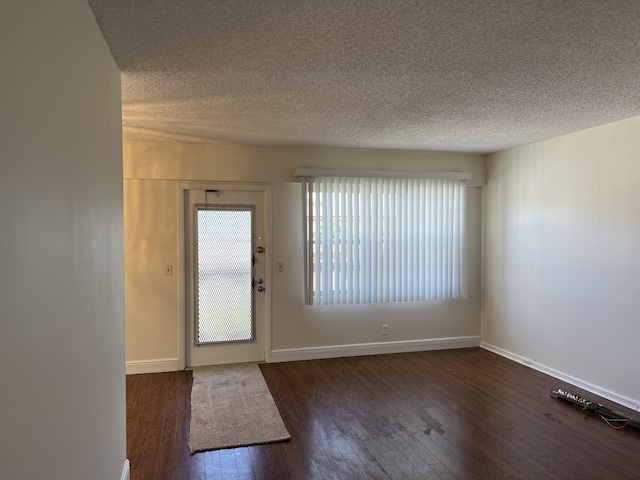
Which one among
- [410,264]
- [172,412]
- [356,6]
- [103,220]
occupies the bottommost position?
[172,412]

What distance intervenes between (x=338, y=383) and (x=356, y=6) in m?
3.38

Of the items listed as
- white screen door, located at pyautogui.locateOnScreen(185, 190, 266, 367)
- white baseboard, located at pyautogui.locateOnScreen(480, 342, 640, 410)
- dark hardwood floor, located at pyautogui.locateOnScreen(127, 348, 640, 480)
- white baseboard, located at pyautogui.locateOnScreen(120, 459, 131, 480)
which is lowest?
dark hardwood floor, located at pyautogui.locateOnScreen(127, 348, 640, 480)

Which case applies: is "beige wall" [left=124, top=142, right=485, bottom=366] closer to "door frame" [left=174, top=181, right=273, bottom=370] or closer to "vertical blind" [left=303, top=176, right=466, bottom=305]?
"door frame" [left=174, top=181, right=273, bottom=370]

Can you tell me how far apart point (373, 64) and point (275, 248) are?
277 centimetres

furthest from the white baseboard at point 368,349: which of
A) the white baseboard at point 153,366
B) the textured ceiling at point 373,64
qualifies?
the textured ceiling at point 373,64

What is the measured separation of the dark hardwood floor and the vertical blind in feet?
3.15

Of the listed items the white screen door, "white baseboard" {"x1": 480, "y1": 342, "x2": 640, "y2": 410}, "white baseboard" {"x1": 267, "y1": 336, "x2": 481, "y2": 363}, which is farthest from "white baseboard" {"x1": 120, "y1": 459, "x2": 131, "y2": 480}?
"white baseboard" {"x1": 480, "y1": 342, "x2": 640, "y2": 410}

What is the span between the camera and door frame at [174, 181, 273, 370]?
448cm

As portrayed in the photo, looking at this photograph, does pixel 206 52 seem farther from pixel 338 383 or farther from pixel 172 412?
pixel 338 383

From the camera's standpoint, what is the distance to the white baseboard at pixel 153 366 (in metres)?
4.38

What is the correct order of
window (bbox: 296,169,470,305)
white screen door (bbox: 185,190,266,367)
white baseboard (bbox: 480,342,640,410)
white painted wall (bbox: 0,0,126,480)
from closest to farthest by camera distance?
white painted wall (bbox: 0,0,126,480) → white baseboard (bbox: 480,342,640,410) → white screen door (bbox: 185,190,266,367) → window (bbox: 296,169,470,305)

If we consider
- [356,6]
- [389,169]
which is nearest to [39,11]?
[356,6]

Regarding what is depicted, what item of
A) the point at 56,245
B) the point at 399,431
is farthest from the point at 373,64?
the point at 399,431

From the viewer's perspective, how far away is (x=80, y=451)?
1527mm
